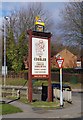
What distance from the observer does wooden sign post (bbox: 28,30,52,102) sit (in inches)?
725

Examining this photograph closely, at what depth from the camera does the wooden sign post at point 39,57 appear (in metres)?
18.4

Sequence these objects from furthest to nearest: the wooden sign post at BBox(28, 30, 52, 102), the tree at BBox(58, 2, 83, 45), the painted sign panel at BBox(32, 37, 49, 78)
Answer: the tree at BBox(58, 2, 83, 45) → the painted sign panel at BBox(32, 37, 49, 78) → the wooden sign post at BBox(28, 30, 52, 102)

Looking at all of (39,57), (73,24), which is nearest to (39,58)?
(39,57)

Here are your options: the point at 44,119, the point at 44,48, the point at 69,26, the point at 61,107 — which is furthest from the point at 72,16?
the point at 44,119

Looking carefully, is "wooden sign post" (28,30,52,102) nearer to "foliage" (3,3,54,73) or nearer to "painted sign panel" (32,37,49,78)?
"painted sign panel" (32,37,49,78)

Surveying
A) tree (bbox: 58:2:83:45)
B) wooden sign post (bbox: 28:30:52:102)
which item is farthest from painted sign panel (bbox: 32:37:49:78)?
tree (bbox: 58:2:83:45)

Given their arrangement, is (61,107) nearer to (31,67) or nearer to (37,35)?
(31,67)

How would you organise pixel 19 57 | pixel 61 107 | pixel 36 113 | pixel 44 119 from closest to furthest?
pixel 44 119, pixel 36 113, pixel 61 107, pixel 19 57

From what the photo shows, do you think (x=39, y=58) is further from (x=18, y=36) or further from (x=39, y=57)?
(x=18, y=36)

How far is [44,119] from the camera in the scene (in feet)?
39.4

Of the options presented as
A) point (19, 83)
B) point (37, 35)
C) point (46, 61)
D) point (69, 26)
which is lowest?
point (19, 83)

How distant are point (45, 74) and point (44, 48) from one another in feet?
5.31

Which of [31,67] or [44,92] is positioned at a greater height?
[31,67]

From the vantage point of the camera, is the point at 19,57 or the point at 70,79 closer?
the point at 70,79
